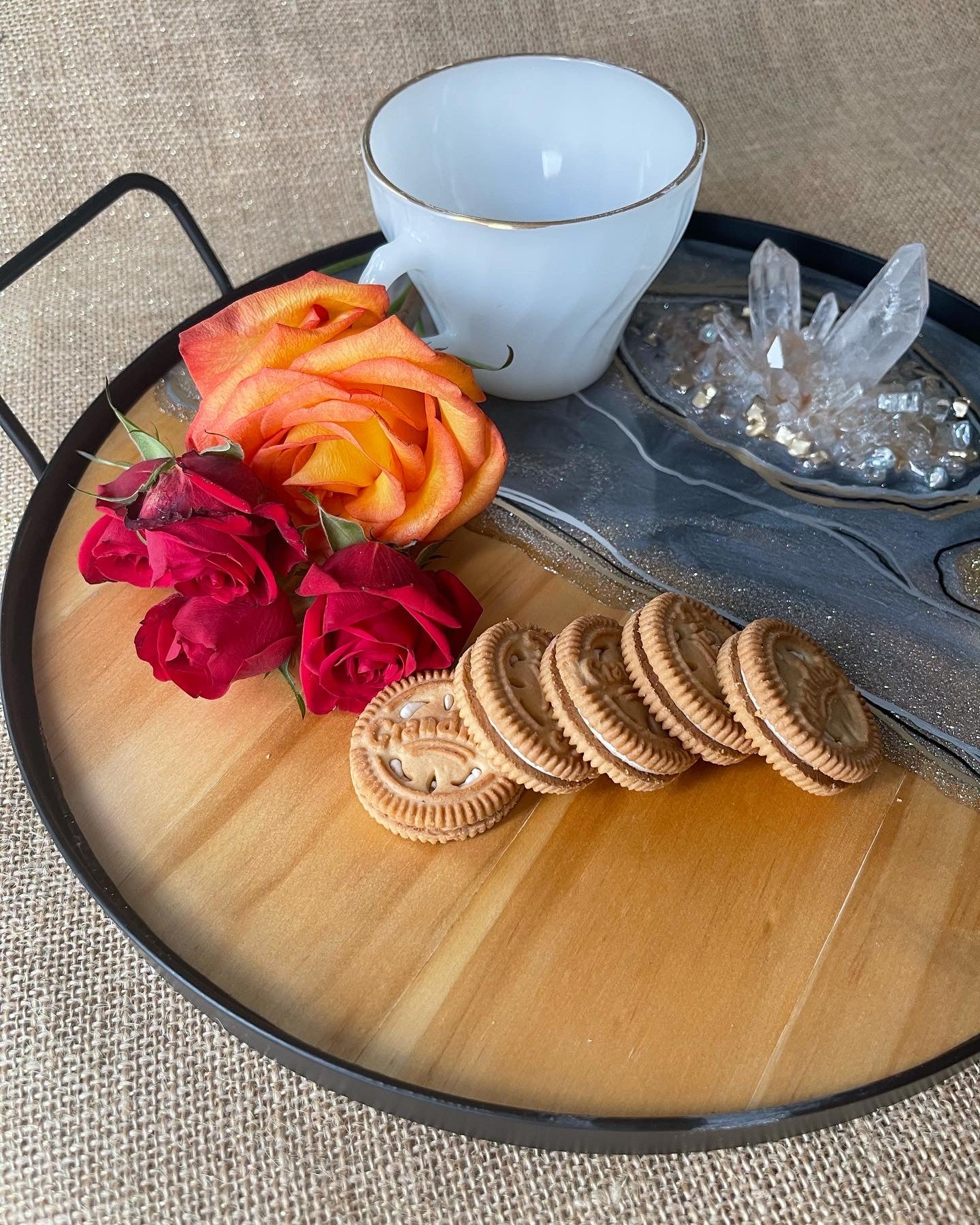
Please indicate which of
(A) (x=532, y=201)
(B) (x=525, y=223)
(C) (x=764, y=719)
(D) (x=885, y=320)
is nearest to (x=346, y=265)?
(A) (x=532, y=201)

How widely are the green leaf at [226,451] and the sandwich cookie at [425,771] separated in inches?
5.6

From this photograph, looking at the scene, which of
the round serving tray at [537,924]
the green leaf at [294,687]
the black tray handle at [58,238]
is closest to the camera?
the round serving tray at [537,924]

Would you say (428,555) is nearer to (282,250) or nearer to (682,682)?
(682,682)

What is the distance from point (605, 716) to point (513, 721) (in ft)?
0.14

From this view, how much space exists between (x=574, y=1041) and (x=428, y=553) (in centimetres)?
28

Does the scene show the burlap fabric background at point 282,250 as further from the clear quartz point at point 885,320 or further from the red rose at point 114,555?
the clear quartz point at point 885,320

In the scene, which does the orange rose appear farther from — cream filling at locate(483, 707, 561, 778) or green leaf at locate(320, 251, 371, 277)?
green leaf at locate(320, 251, 371, 277)

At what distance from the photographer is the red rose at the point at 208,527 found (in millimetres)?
492

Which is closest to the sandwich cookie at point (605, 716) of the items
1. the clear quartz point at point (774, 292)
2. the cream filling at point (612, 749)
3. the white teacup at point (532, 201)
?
the cream filling at point (612, 749)

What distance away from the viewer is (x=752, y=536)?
0.64 metres

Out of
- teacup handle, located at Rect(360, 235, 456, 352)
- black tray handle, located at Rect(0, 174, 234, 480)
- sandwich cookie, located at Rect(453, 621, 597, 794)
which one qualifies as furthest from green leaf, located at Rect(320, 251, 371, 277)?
sandwich cookie, located at Rect(453, 621, 597, 794)

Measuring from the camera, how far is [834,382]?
2.31ft

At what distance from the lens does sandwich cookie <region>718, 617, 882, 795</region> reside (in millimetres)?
496

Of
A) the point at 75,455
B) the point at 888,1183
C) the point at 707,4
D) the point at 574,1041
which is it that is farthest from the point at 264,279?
the point at 707,4
